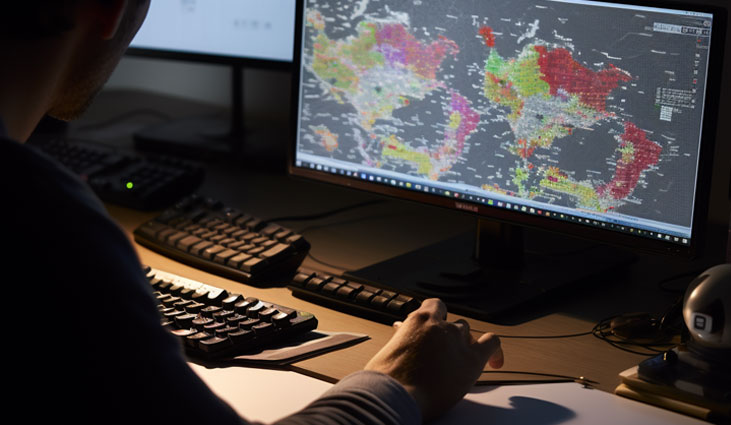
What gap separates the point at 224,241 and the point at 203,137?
65 centimetres

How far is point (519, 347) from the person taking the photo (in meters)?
1.08

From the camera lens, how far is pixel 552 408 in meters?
0.93

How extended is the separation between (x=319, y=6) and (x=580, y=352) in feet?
2.04

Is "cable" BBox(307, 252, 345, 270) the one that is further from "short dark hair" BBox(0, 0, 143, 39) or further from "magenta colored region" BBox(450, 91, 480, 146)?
"short dark hair" BBox(0, 0, 143, 39)

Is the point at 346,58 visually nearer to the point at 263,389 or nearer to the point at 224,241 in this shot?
the point at 224,241

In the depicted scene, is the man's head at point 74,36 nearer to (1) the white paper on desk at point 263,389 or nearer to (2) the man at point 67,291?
(2) the man at point 67,291


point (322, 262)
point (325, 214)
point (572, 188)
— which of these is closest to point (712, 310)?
point (572, 188)

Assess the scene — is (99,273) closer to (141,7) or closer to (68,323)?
(68,323)

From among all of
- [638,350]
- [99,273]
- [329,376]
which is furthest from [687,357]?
[99,273]

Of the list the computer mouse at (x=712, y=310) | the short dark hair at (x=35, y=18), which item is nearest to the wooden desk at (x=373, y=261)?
the computer mouse at (x=712, y=310)

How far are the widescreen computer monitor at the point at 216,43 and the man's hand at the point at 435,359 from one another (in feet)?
2.86

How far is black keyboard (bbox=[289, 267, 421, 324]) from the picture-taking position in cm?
113

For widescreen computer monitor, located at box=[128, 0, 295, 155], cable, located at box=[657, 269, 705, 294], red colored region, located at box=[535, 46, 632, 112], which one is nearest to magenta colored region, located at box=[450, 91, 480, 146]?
red colored region, located at box=[535, 46, 632, 112]

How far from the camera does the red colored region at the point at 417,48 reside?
4.04 ft
